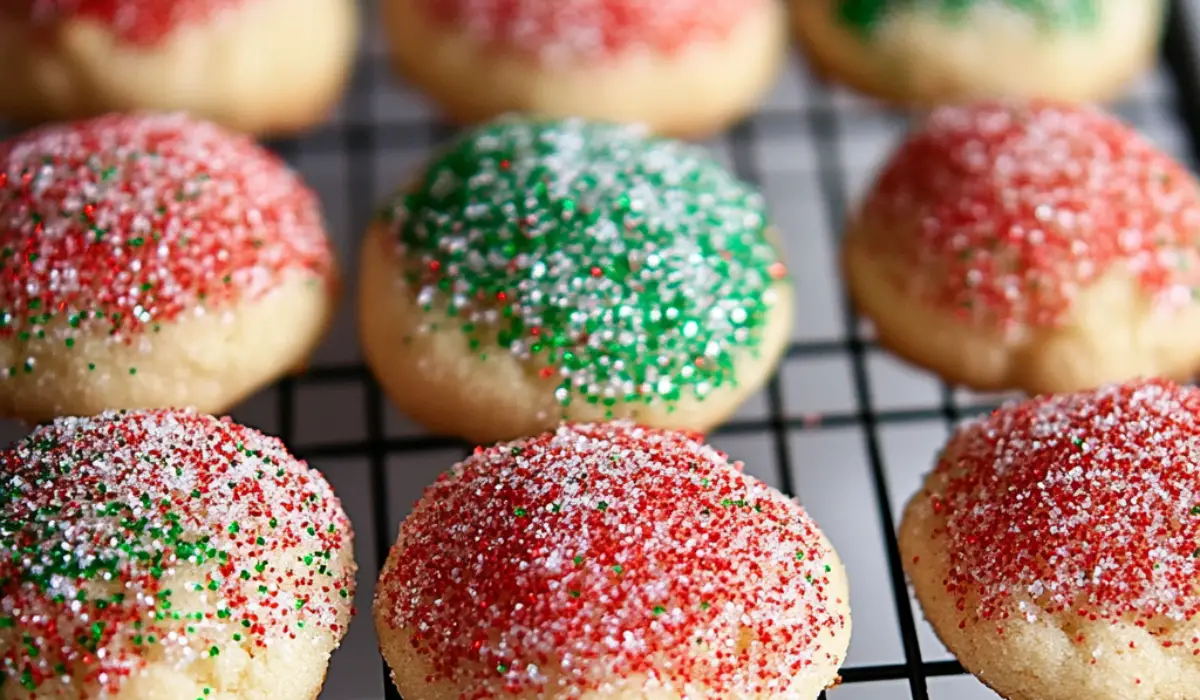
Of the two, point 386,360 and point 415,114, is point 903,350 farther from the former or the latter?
point 415,114

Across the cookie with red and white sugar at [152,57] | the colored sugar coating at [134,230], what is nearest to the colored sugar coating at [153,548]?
the colored sugar coating at [134,230]

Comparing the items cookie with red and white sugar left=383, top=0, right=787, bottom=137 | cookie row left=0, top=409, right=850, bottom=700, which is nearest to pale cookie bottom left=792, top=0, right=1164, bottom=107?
cookie with red and white sugar left=383, top=0, right=787, bottom=137

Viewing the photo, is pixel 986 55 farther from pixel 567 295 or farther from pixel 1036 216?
pixel 567 295

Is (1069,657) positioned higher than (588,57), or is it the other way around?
(588,57)

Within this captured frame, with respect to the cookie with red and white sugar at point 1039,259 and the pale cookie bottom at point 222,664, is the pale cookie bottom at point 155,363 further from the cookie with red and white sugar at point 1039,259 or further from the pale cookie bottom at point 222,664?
the cookie with red and white sugar at point 1039,259

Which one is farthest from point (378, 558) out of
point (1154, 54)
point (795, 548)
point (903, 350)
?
point (1154, 54)

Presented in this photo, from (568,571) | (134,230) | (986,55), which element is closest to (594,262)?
(568,571)
